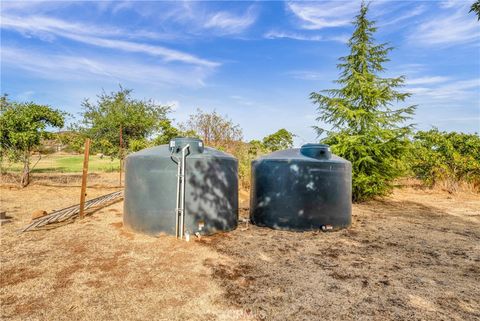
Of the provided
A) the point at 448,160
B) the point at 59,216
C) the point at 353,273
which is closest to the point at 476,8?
the point at 353,273

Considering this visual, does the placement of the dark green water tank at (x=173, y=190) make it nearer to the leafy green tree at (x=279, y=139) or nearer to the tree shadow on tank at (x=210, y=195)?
the tree shadow on tank at (x=210, y=195)

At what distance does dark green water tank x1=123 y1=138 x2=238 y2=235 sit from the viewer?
6.70 metres

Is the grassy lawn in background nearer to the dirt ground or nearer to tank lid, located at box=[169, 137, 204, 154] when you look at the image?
the dirt ground

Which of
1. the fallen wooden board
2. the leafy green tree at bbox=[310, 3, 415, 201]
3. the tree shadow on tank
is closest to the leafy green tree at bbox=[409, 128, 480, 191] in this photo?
the leafy green tree at bbox=[310, 3, 415, 201]

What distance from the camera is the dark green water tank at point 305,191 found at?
300 inches

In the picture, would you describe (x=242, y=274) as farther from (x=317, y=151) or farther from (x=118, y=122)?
(x=118, y=122)

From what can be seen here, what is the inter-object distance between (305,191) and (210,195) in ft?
7.96

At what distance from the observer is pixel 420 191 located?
1652 cm

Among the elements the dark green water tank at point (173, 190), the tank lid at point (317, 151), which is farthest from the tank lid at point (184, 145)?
the tank lid at point (317, 151)

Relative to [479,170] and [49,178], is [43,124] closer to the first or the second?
[49,178]

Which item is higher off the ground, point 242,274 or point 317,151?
point 317,151

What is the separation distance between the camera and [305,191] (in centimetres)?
759

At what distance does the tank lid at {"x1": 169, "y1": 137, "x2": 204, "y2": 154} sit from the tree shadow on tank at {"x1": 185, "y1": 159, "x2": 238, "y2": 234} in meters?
0.36

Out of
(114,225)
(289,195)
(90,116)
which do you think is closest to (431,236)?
(289,195)
